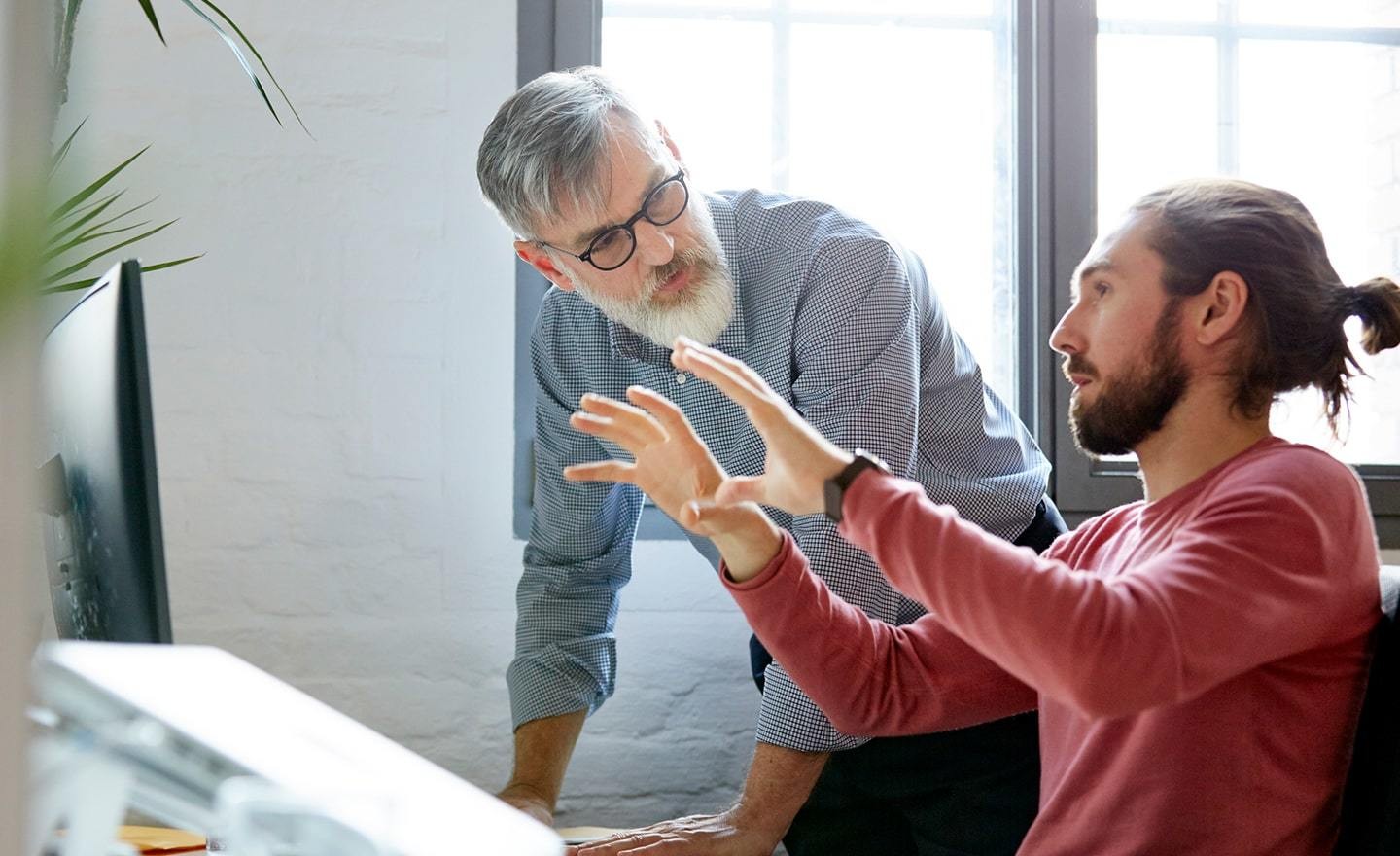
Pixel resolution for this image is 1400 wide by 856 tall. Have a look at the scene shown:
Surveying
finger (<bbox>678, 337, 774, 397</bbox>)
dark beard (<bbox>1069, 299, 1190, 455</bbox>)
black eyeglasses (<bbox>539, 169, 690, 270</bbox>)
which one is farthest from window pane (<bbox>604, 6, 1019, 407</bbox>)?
finger (<bbox>678, 337, 774, 397</bbox>)

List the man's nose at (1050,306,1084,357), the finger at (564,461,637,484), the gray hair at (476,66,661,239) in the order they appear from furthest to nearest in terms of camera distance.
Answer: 1. the gray hair at (476,66,661,239)
2. the man's nose at (1050,306,1084,357)
3. the finger at (564,461,637,484)

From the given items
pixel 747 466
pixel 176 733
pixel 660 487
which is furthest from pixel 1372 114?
pixel 176 733

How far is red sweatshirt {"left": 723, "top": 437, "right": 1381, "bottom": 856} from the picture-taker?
106 cm

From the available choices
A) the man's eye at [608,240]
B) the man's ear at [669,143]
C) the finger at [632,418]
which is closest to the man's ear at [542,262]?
the man's eye at [608,240]

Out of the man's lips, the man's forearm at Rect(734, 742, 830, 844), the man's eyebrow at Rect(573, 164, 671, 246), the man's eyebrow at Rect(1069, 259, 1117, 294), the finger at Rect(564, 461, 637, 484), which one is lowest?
the man's forearm at Rect(734, 742, 830, 844)

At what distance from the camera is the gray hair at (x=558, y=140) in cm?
179

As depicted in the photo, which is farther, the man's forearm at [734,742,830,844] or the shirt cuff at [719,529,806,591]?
the man's forearm at [734,742,830,844]

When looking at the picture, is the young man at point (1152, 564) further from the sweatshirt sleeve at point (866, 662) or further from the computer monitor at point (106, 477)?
the computer monitor at point (106, 477)

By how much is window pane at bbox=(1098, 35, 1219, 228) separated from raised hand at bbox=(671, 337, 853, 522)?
1.54 m

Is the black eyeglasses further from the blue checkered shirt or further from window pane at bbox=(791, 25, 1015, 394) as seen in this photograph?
window pane at bbox=(791, 25, 1015, 394)

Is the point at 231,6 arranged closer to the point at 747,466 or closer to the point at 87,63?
the point at 87,63

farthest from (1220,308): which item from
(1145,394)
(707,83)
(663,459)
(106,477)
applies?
(707,83)

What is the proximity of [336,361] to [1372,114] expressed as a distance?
192cm

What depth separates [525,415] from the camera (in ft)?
7.41
